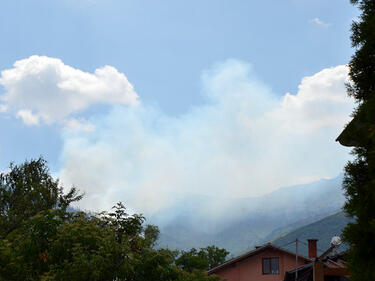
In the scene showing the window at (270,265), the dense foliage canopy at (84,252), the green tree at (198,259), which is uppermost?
the green tree at (198,259)

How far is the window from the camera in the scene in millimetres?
47625

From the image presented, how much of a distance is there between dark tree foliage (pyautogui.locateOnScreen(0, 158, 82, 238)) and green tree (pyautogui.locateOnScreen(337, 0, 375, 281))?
28.4 meters

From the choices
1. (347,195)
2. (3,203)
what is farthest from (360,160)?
(3,203)

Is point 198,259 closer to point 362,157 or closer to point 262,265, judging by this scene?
point 262,265

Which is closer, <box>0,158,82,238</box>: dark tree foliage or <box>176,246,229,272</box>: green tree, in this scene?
<box>0,158,82,238</box>: dark tree foliage

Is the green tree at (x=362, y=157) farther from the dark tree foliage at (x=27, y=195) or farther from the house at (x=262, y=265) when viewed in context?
the house at (x=262, y=265)

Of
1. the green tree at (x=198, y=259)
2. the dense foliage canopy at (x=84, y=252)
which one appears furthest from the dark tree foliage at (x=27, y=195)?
the green tree at (x=198, y=259)

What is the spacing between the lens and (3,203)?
35.6 meters

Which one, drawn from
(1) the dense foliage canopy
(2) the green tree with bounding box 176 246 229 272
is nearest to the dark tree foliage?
(1) the dense foliage canopy

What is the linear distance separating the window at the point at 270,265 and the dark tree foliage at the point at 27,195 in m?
21.4

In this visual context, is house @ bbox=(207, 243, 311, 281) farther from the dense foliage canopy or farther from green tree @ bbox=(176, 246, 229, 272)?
the dense foliage canopy

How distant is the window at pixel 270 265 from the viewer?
47.6m

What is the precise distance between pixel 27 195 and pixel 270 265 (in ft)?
86.5

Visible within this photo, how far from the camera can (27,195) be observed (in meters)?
35.1
